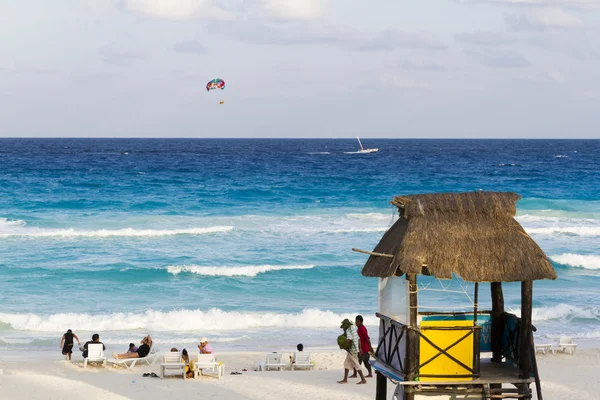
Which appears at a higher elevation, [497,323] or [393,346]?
[497,323]

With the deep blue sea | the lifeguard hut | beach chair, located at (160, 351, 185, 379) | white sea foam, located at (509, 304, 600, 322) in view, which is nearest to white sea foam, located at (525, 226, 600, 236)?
the deep blue sea

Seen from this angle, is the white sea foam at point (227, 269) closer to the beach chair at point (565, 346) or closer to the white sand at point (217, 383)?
the white sand at point (217, 383)

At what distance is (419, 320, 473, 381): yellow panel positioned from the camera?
1063cm

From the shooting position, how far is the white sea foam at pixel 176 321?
21641 mm

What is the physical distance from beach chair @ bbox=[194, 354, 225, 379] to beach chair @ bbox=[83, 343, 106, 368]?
2.19 m

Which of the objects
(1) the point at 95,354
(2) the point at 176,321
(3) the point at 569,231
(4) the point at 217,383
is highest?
(3) the point at 569,231

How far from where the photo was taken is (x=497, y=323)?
1234 centimetres

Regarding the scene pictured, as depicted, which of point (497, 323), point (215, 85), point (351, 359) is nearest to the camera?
point (497, 323)

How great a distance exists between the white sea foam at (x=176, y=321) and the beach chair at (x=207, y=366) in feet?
17.8

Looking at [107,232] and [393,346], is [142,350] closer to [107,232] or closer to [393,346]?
[393,346]

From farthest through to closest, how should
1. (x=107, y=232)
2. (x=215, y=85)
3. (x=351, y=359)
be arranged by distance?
(x=215, y=85) → (x=107, y=232) → (x=351, y=359)

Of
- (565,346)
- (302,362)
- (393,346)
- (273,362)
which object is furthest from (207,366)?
(565,346)

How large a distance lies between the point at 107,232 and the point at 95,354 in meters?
18.5

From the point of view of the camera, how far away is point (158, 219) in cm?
3894
